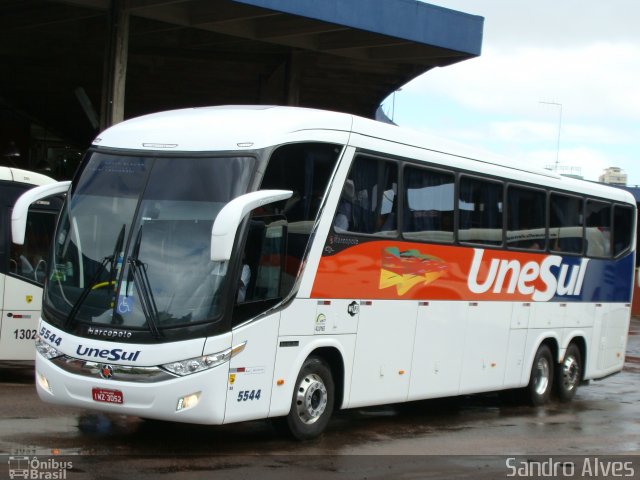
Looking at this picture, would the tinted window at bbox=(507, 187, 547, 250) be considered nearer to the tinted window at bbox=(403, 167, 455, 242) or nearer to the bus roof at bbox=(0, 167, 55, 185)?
the tinted window at bbox=(403, 167, 455, 242)

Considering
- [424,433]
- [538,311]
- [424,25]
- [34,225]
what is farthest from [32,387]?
[424,25]

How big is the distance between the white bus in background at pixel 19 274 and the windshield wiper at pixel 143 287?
473 centimetres

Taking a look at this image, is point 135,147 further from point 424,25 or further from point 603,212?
point 424,25

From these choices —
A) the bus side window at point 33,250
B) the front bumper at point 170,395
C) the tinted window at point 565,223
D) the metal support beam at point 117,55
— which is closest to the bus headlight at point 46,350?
the front bumper at point 170,395

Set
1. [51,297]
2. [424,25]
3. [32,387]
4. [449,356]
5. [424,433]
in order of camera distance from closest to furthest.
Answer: [51,297], [424,433], [449,356], [32,387], [424,25]

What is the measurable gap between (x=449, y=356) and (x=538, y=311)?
110 inches

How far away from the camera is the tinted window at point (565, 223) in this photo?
49.9ft

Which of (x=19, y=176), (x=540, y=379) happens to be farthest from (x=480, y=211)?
(x=19, y=176)

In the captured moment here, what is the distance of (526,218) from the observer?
47.4 feet

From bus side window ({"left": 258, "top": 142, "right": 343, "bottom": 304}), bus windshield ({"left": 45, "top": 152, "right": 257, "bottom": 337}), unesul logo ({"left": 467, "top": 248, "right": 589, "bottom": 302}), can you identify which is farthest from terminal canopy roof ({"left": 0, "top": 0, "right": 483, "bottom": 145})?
bus windshield ({"left": 45, "top": 152, "right": 257, "bottom": 337})

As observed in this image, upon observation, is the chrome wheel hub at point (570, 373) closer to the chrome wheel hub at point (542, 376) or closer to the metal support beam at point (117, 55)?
the chrome wheel hub at point (542, 376)

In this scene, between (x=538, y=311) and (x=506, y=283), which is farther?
(x=538, y=311)

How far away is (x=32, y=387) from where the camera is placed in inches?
534

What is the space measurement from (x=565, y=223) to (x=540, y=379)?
2.41 meters
